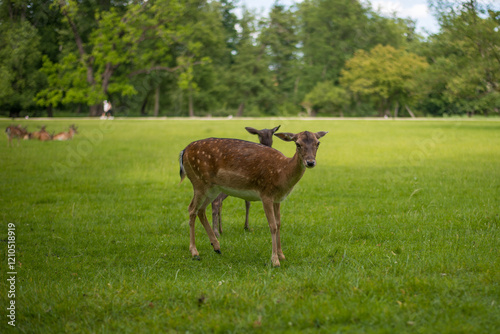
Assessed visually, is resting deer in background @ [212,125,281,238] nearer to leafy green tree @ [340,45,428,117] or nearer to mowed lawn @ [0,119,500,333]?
mowed lawn @ [0,119,500,333]

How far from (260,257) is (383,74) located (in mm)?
57179

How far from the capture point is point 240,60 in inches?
2635

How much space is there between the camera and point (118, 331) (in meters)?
3.92

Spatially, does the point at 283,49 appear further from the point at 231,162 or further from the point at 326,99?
the point at 231,162

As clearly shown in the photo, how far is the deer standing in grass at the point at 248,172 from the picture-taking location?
228 inches

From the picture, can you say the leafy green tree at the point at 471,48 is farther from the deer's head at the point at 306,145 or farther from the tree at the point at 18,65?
the deer's head at the point at 306,145

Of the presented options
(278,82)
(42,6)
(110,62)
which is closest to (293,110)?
(278,82)

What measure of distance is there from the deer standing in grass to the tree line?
793 inches

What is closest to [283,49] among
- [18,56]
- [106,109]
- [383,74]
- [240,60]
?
[240,60]

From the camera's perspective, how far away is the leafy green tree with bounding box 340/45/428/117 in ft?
194

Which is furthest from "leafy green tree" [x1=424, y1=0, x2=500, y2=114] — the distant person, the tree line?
the distant person

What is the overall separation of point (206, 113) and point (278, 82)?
46.3 ft

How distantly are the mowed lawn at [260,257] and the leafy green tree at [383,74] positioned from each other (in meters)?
48.7

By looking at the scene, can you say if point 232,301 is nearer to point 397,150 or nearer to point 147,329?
point 147,329
